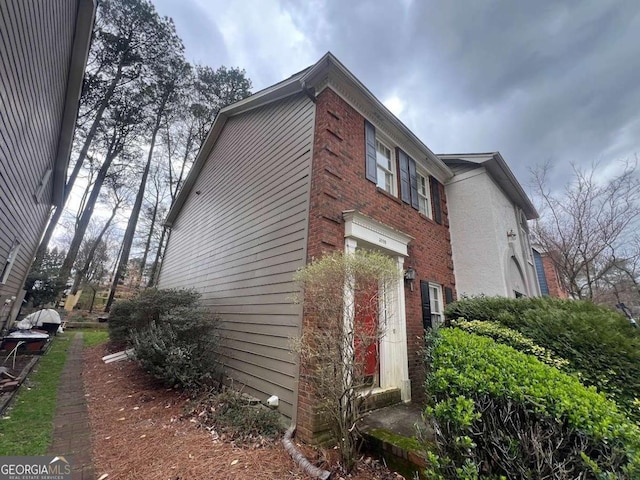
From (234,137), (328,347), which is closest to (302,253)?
(328,347)

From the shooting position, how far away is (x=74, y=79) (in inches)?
285

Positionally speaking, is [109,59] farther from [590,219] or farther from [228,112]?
[590,219]

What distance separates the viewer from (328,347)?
342 centimetres

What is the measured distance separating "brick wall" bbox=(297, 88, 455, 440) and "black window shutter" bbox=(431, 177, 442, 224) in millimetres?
942

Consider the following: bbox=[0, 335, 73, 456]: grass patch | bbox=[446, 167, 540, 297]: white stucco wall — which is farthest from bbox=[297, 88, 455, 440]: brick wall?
bbox=[0, 335, 73, 456]: grass patch

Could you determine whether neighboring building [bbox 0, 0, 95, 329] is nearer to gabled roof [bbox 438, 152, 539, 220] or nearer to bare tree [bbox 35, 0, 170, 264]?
bare tree [bbox 35, 0, 170, 264]

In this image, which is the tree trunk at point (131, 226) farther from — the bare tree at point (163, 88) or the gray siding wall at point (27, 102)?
the gray siding wall at point (27, 102)

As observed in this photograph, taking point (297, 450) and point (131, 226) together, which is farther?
point (131, 226)

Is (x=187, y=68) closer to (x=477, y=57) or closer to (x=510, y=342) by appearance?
(x=477, y=57)

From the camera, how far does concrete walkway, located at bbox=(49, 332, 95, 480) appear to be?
3.11 meters

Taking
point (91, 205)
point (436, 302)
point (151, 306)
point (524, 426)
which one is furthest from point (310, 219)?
point (91, 205)

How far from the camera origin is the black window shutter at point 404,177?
6.84 meters

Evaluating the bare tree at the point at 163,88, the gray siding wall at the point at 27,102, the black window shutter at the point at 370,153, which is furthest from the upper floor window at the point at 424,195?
the bare tree at the point at 163,88

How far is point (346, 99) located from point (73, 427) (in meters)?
7.14
